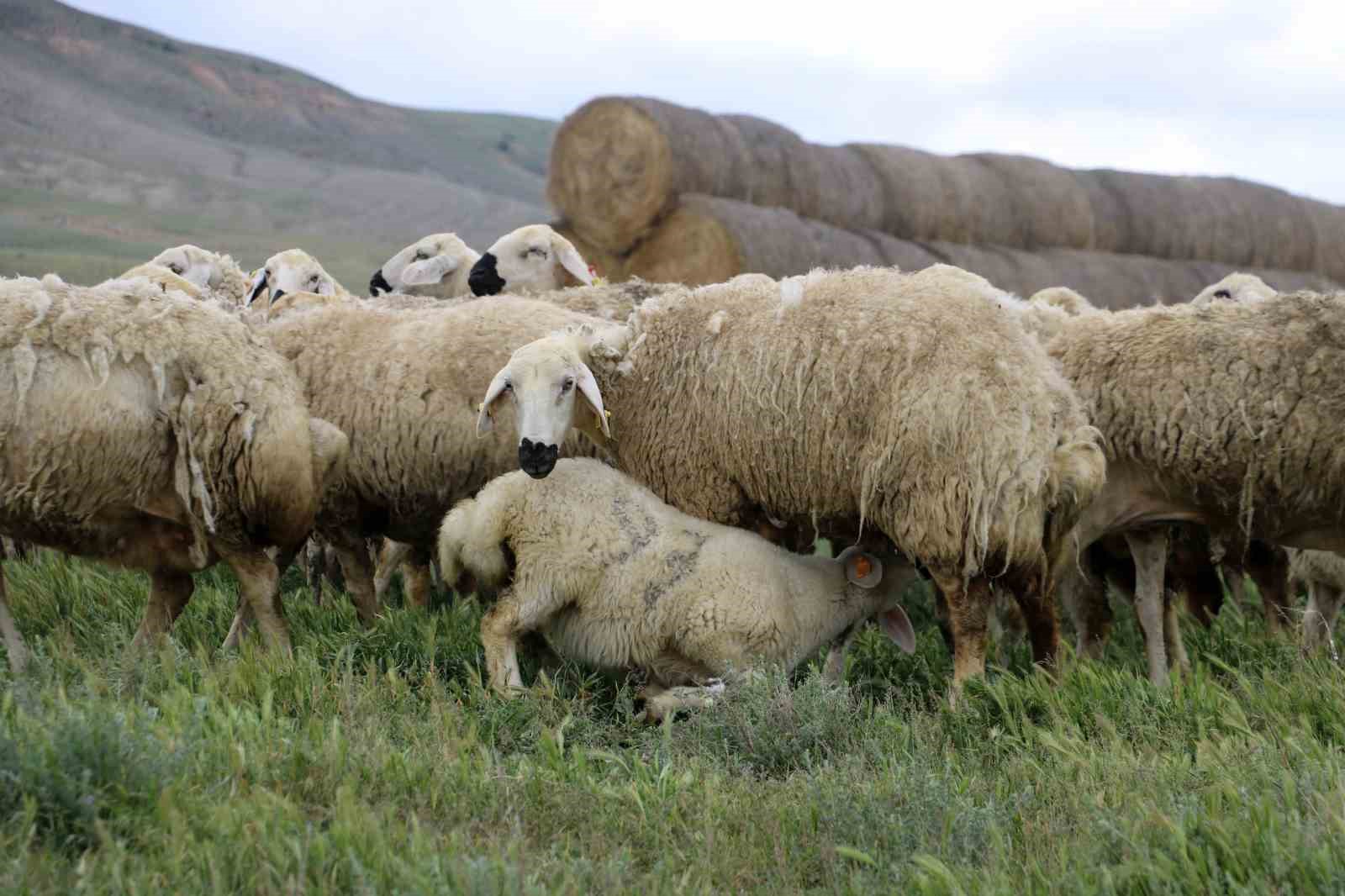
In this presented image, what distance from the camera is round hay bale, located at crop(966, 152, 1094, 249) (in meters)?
13.7

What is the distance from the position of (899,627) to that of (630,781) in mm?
1775

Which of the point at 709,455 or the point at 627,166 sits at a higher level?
the point at 627,166

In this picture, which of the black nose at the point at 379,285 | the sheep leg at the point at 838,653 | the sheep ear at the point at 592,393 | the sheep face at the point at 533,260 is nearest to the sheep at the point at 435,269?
the black nose at the point at 379,285

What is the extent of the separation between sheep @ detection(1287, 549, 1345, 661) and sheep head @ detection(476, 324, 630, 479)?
3363 millimetres

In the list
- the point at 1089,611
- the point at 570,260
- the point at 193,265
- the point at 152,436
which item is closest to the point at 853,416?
the point at 1089,611

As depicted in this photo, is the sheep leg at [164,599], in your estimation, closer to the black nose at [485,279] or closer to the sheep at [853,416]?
the sheep at [853,416]

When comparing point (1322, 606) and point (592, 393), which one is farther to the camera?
point (1322, 606)

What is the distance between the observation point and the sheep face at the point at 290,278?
7.88m

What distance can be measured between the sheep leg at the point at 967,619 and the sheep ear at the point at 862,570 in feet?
0.80

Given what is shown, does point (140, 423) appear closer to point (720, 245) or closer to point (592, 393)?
point (592, 393)

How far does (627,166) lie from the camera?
1064cm

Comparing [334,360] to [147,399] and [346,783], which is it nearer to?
[147,399]

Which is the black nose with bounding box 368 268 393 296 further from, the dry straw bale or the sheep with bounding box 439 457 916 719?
the sheep with bounding box 439 457 916 719

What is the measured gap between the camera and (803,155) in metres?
12.1
